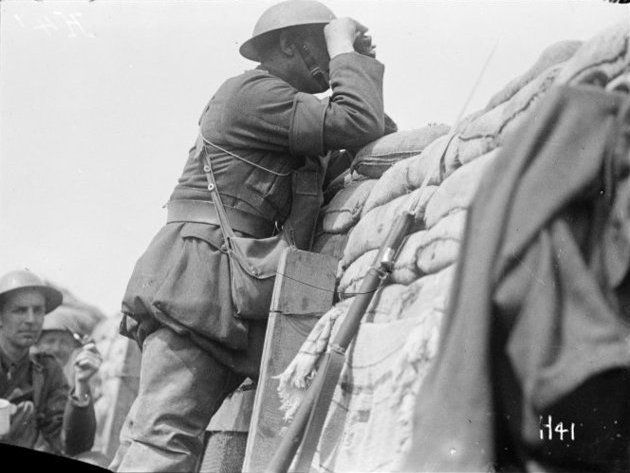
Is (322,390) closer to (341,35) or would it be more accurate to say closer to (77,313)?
(341,35)

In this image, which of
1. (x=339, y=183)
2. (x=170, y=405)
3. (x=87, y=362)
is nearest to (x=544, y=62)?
(x=339, y=183)

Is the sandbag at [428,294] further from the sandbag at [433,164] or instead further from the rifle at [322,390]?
the sandbag at [433,164]

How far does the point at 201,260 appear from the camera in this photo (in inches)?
131

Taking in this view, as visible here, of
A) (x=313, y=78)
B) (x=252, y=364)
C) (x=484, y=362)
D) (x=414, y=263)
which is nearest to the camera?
(x=484, y=362)

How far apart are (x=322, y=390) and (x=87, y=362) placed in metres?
1.07

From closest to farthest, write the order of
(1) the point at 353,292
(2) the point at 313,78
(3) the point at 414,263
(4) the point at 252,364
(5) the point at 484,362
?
1. (5) the point at 484,362
2. (3) the point at 414,263
3. (1) the point at 353,292
4. (4) the point at 252,364
5. (2) the point at 313,78

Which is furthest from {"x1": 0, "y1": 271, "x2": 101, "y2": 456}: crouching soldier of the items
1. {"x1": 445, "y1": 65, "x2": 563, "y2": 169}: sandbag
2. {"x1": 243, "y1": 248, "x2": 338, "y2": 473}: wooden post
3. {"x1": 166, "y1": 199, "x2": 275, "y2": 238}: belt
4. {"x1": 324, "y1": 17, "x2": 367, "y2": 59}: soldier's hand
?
{"x1": 445, "y1": 65, "x2": 563, "y2": 169}: sandbag

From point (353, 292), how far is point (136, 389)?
93cm

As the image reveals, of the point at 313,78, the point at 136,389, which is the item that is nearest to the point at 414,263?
the point at 313,78

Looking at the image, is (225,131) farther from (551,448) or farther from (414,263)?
(551,448)

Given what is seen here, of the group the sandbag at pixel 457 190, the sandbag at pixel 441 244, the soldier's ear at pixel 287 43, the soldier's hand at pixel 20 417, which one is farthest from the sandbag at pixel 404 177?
the soldier's hand at pixel 20 417

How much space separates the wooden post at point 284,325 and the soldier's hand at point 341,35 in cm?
64

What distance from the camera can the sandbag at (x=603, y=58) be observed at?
2.54 metres

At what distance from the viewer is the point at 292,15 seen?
3559 millimetres
